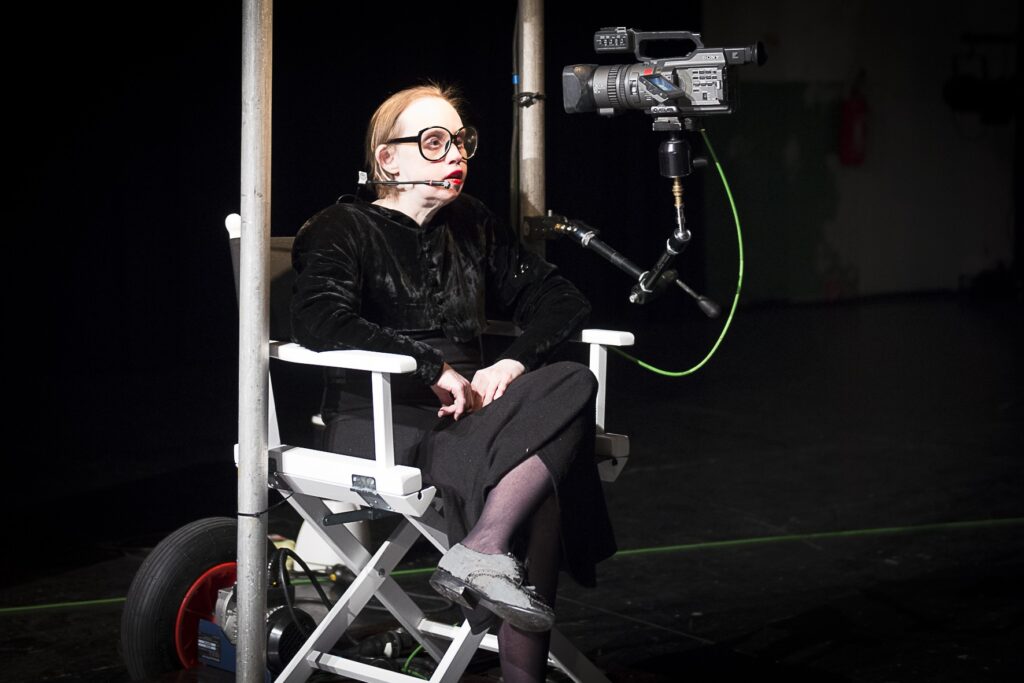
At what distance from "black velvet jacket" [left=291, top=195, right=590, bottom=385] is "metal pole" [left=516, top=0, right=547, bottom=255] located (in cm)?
16

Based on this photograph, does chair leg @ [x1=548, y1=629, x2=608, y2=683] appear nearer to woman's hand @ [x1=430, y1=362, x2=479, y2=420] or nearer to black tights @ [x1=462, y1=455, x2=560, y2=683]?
black tights @ [x1=462, y1=455, x2=560, y2=683]

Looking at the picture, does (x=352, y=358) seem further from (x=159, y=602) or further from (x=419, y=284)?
(x=159, y=602)

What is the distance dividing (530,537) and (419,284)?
55 cm

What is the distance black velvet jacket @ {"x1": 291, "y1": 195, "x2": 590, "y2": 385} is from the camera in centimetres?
231

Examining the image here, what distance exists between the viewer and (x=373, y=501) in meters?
2.22

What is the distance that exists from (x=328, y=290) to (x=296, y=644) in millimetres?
700

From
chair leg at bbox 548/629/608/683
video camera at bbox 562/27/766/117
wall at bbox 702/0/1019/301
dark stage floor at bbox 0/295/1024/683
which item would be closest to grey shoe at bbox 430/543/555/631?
chair leg at bbox 548/629/608/683

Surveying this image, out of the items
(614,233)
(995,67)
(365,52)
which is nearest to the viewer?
(365,52)

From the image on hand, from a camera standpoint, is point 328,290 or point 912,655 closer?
point 328,290

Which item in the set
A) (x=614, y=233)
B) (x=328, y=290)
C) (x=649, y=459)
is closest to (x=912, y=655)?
(x=328, y=290)

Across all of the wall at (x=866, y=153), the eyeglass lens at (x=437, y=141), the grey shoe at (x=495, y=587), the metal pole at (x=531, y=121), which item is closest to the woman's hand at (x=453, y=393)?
the grey shoe at (x=495, y=587)

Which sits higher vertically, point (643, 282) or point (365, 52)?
point (365, 52)

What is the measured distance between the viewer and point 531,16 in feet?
8.96

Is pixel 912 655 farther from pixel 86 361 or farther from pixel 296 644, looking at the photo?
pixel 86 361
